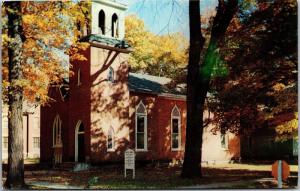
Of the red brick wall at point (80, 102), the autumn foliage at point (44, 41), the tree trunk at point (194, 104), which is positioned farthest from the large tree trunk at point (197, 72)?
the red brick wall at point (80, 102)

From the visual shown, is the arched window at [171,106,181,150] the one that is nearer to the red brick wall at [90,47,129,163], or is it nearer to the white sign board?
the red brick wall at [90,47,129,163]

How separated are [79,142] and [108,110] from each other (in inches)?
76.1

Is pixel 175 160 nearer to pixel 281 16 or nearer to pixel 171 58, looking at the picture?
pixel 171 58

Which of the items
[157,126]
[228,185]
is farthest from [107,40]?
[228,185]

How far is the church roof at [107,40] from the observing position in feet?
71.0

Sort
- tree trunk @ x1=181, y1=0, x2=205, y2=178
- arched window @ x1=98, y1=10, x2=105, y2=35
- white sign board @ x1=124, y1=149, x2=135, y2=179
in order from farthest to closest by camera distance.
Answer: arched window @ x1=98, y1=10, x2=105, y2=35, white sign board @ x1=124, y1=149, x2=135, y2=179, tree trunk @ x1=181, y1=0, x2=205, y2=178

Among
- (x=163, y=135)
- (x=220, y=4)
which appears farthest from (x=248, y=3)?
(x=163, y=135)

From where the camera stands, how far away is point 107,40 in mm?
22203

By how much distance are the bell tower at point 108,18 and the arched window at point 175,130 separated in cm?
565

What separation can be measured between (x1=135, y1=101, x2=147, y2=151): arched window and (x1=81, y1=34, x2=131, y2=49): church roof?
129 inches

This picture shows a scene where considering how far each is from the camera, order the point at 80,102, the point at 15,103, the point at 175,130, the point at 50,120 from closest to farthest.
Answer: the point at 15,103
the point at 80,102
the point at 50,120
the point at 175,130

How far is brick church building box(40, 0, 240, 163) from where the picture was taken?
2178 centimetres

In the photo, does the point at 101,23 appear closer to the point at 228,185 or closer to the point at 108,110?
the point at 108,110

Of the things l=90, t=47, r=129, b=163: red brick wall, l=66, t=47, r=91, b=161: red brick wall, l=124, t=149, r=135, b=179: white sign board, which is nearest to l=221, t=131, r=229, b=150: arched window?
l=90, t=47, r=129, b=163: red brick wall
